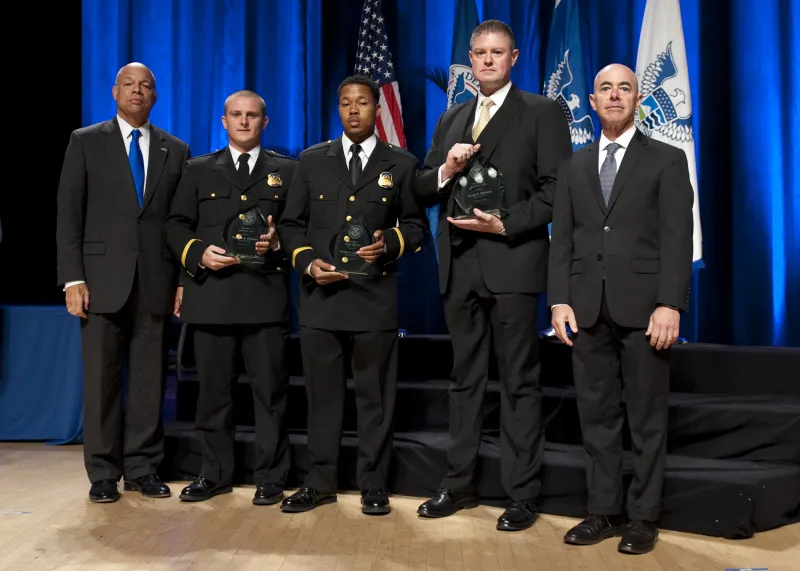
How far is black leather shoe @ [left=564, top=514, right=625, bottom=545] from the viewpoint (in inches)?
121

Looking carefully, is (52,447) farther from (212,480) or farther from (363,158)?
(363,158)

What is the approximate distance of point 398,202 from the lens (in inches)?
142

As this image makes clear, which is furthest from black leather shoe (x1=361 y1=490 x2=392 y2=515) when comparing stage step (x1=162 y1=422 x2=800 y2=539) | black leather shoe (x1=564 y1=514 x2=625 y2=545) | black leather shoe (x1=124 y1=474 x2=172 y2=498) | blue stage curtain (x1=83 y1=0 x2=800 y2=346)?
blue stage curtain (x1=83 y1=0 x2=800 y2=346)

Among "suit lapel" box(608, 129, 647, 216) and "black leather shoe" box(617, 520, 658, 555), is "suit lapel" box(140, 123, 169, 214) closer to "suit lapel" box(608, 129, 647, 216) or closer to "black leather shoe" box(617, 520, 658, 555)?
"suit lapel" box(608, 129, 647, 216)

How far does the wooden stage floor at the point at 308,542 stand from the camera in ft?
9.46

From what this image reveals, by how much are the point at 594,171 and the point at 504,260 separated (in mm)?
455

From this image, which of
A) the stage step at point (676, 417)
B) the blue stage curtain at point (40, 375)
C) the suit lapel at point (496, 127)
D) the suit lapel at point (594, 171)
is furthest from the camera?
the blue stage curtain at point (40, 375)

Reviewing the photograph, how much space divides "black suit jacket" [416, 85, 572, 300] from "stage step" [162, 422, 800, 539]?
0.80 metres

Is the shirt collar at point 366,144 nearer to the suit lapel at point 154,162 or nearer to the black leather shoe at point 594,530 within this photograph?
the suit lapel at point 154,162

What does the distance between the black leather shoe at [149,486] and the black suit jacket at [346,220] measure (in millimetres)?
967

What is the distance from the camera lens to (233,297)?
363 centimetres

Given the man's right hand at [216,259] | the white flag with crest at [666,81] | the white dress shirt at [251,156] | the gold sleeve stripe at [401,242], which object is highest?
the white flag with crest at [666,81]

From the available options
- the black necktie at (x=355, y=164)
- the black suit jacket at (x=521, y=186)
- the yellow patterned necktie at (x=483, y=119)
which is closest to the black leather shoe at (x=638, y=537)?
the black suit jacket at (x=521, y=186)

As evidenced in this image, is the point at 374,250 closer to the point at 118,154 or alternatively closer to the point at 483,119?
the point at 483,119
